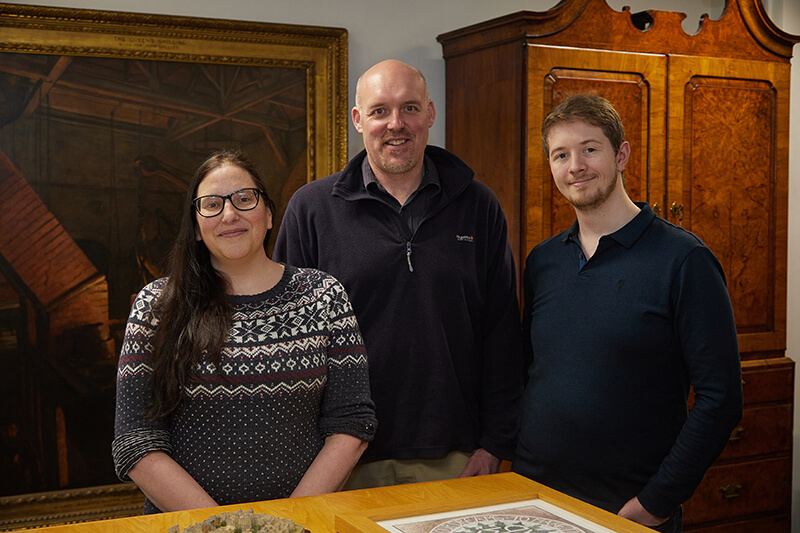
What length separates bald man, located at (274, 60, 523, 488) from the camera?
6.94ft

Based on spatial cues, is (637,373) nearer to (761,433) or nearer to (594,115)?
(594,115)

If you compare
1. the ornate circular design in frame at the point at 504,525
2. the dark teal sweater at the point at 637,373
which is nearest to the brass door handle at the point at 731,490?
the dark teal sweater at the point at 637,373

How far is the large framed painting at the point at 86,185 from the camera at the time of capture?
108 inches

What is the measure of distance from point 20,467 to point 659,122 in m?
2.65

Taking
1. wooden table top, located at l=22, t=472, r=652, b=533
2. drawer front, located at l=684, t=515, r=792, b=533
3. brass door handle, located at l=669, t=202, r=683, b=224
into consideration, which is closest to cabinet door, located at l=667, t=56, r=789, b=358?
brass door handle, located at l=669, t=202, r=683, b=224

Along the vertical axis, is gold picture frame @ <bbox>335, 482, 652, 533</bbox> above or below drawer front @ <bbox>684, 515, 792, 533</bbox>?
above

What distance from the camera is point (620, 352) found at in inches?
68.8

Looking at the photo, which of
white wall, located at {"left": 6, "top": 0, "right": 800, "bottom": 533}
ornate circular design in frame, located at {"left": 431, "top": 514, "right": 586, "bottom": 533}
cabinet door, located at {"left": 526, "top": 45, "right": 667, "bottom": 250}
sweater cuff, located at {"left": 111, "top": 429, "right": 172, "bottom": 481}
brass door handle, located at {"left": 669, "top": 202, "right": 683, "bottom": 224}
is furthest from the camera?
brass door handle, located at {"left": 669, "top": 202, "right": 683, "bottom": 224}

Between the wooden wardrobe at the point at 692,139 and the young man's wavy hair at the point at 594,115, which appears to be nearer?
the young man's wavy hair at the point at 594,115

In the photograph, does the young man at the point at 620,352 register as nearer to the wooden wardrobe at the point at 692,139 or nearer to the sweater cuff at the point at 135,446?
the sweater cuff at the point at 135,446

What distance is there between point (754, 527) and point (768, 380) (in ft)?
2.04

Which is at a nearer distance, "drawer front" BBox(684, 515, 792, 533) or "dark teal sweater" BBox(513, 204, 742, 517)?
"dark teal sweater" BBox(513, 204, 742, 517)

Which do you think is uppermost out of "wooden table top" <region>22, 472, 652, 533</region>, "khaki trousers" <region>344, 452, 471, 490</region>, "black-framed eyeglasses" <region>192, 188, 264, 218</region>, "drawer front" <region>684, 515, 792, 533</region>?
"black-framed eyeglasses" <region>192, 188, 264, 218</region>

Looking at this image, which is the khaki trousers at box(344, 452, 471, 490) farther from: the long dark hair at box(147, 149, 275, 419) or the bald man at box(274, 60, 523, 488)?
the long dark hair at box(147, 149, 275, 419)
